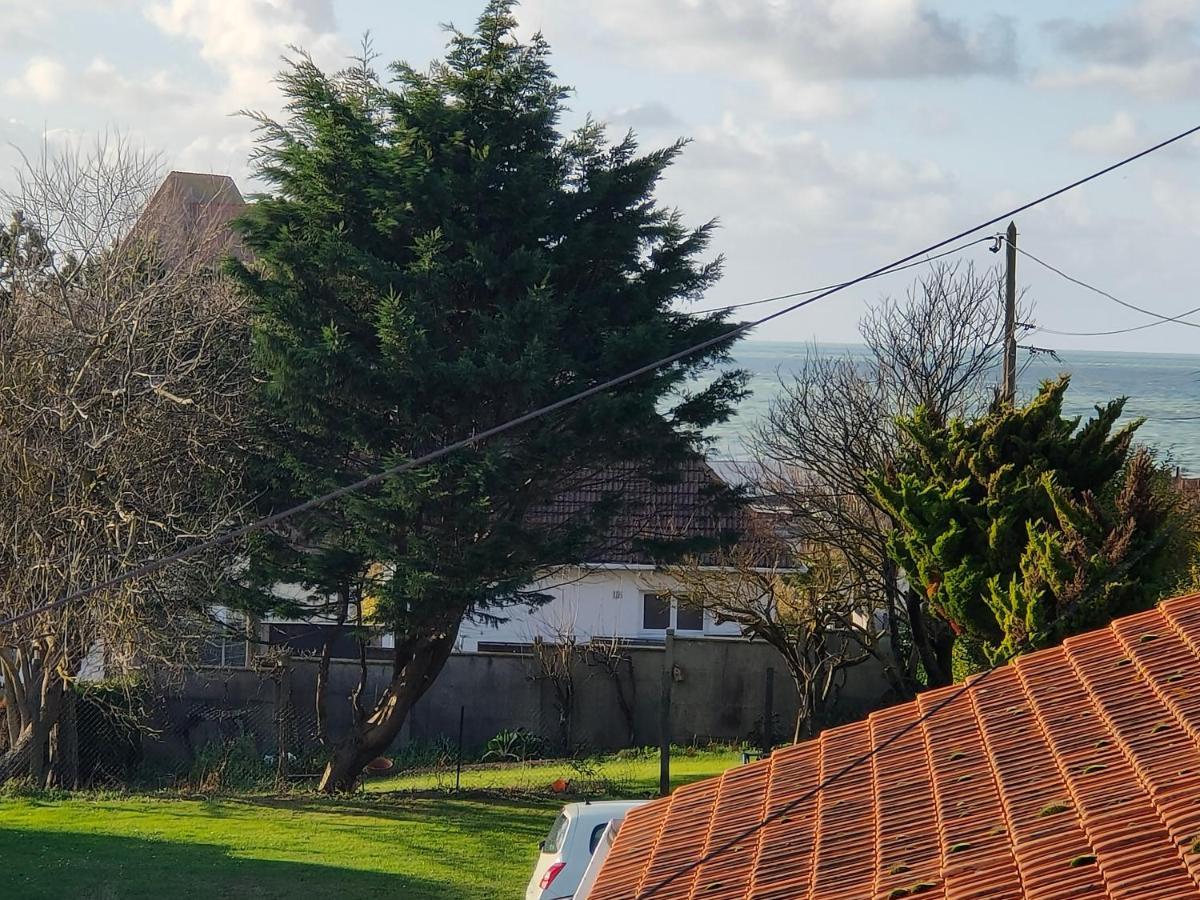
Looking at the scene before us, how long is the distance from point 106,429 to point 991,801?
13.3 metres

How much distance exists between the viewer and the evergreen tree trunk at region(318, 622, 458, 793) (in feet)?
62.7

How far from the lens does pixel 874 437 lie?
61.5 ft

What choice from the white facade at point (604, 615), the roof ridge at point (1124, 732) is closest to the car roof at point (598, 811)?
the roof ridge at point (1124, 732)

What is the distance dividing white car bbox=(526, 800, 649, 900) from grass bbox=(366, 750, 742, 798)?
662cm

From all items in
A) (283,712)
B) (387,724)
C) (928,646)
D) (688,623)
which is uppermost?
(688,623)

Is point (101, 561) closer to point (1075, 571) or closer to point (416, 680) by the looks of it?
point (416, 680)

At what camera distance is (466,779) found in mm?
21062

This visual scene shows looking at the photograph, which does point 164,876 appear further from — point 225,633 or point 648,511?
point 648,511

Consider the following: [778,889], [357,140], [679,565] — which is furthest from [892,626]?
[778,889]

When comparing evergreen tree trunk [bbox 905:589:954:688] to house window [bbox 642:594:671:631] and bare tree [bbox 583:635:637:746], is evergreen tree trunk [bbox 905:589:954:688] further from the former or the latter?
house window [bbox 642:594:671:631]

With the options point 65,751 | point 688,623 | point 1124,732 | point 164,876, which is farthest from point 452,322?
point 688,623

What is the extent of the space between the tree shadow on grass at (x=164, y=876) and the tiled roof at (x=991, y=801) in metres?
6.04

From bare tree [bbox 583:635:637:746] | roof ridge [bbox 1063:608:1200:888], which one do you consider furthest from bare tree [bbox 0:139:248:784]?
roof ridge [bbox 1063:608:1200:888]

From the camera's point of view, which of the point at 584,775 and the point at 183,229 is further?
the point at 183,229
